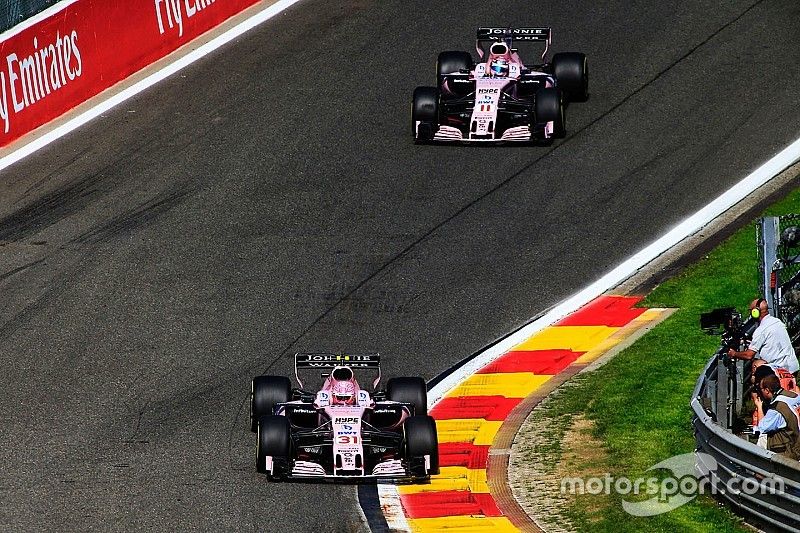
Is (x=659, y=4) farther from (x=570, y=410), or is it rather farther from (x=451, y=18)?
(x=570, y=410)

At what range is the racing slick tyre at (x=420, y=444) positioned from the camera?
14539 millimetres

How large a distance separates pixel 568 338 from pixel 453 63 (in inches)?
266

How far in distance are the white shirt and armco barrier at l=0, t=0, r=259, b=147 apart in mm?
12103

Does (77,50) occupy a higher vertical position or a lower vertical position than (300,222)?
higher

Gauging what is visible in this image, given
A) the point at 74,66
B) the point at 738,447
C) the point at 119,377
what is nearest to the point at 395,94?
the point at 74,66

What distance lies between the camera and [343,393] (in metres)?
15.2

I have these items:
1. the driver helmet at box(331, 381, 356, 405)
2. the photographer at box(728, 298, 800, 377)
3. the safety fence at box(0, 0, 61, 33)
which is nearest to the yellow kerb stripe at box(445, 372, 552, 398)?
the driver helmet at box(331, 381, 356, 405)

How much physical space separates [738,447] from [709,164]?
32.0ft

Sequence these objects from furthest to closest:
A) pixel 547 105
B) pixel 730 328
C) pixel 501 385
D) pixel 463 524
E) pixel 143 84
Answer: pixel 143 84 < pixel 547 105 < pixel 501 385 < pixel 730 328 < pixel 463 524

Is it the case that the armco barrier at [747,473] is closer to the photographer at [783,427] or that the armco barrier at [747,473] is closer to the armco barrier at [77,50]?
the photographer at [783,427]

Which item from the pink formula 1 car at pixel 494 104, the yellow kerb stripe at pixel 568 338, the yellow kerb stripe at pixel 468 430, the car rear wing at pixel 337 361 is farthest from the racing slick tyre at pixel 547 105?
the car rear wing at pixel 337 361

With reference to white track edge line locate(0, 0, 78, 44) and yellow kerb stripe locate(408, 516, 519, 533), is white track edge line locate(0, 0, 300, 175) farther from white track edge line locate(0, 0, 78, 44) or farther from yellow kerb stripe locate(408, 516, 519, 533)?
yellow kerb stripe locate(408, 516, 519, 533)

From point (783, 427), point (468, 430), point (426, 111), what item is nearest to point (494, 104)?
point (426, 111)

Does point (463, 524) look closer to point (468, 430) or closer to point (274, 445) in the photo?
point (274, 445)
